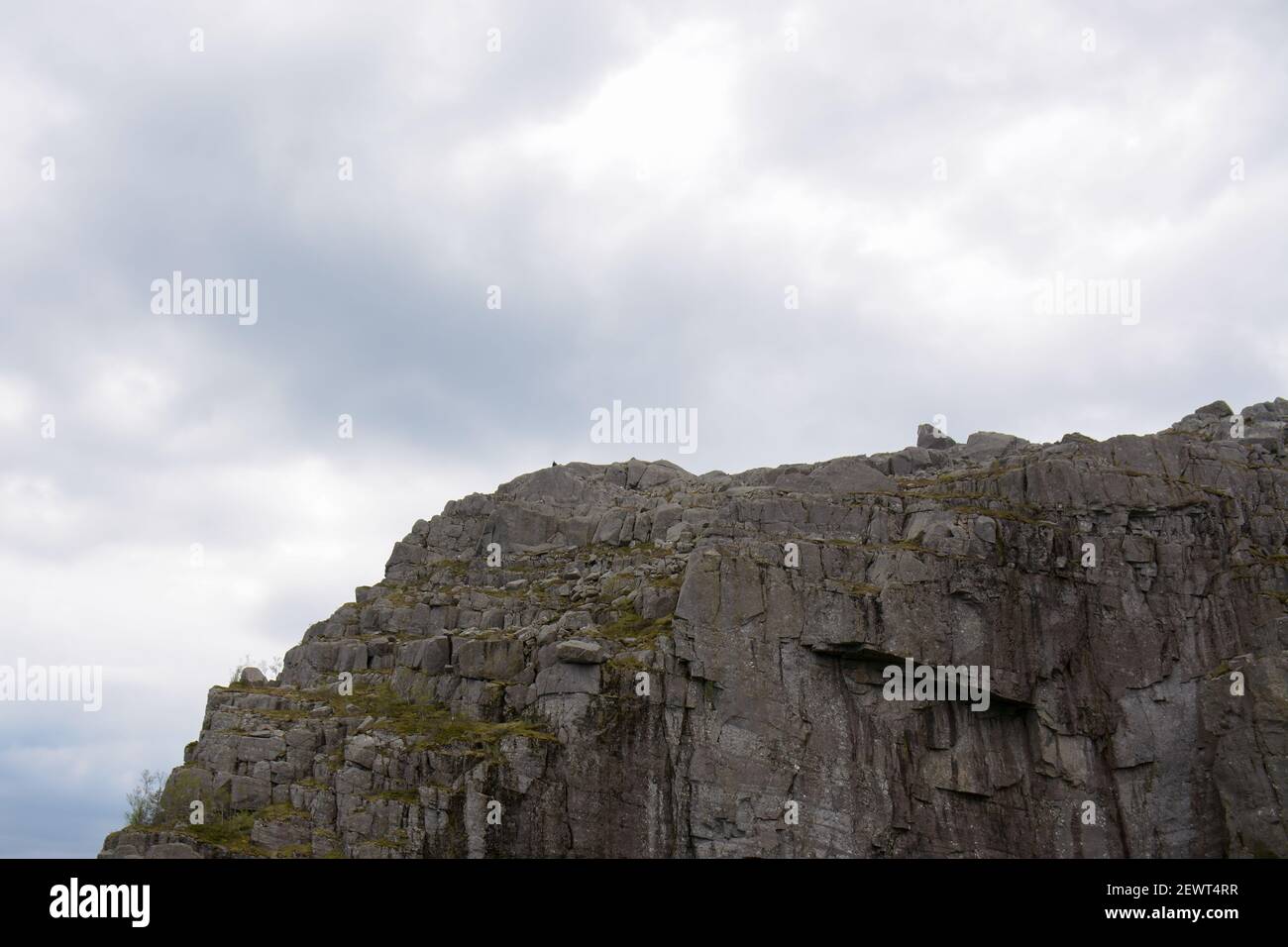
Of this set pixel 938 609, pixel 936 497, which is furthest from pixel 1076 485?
pixel 938 609

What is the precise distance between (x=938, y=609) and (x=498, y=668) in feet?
87.9

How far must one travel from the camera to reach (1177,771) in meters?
77.8

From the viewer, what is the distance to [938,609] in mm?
80188

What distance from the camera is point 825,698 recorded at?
77.4 m

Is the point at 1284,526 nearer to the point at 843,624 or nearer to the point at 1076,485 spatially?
the point at 1076,485

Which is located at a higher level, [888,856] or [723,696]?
[723,696]

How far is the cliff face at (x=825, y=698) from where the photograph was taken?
238ft

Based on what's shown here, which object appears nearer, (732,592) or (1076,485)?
(732,592)

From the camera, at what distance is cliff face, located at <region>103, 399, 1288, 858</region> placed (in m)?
72.4
